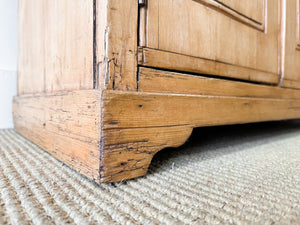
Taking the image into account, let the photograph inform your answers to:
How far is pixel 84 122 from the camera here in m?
0.36

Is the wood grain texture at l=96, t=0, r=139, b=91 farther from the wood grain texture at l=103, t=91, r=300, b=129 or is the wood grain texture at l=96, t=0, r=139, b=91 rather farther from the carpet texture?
the carpet texture

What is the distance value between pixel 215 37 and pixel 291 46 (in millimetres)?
451

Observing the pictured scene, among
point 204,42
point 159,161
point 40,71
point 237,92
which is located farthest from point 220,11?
point 40,71

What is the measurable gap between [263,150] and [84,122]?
20.7 inches

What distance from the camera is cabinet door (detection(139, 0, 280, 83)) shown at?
407 millimetres

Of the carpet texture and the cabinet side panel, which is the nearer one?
the carpet texture

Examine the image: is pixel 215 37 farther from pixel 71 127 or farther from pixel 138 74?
pixel 71 127

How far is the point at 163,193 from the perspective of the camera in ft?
1.04

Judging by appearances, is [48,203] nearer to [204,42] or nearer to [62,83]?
[62,83]

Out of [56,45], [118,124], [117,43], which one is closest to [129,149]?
[118,124]

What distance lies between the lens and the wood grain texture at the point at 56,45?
1.27 ft

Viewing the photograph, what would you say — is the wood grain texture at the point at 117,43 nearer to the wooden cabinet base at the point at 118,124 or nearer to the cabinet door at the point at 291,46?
the wooden cabinet base at the point at 118,124

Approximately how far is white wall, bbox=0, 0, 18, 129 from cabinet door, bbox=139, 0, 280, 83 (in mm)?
807

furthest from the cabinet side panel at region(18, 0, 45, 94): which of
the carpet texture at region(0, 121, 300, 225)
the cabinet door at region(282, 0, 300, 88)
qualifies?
the cabinet door at region(282, 0, 300, 88)
